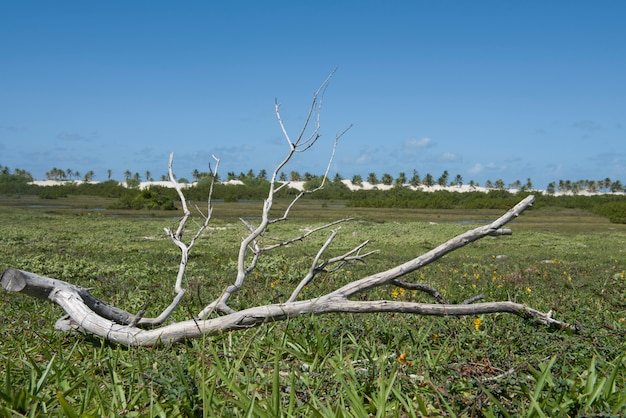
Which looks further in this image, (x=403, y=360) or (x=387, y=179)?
(x=387, y=179)

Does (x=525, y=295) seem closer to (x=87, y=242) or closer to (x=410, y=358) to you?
(x=410, y=358)

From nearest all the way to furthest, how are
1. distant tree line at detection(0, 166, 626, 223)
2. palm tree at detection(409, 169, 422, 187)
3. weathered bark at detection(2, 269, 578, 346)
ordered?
weathered bark at detection(2, 269, 578, 346), distant tree line at detection(0, 166, 626, 223), palm tree at detection(409, 169, 422, 187)

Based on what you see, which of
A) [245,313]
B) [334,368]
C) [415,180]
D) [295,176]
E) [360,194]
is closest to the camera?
[334,368]

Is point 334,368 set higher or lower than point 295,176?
lower

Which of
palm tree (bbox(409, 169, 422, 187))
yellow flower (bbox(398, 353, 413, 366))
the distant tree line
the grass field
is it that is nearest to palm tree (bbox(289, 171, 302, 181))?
the grass field

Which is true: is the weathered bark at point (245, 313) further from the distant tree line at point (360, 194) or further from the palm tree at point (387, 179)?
the palm tree at point (387, 179)

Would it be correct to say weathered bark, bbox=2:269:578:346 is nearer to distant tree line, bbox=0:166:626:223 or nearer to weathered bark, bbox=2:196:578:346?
weathered bark, bbox=2:196:578:346

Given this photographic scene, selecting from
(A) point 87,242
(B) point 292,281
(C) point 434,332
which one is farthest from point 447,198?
(C) point 434,332

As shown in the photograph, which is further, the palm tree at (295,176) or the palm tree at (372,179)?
the palm tree at (372,179)

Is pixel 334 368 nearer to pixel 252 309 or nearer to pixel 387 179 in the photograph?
pixel 252 309

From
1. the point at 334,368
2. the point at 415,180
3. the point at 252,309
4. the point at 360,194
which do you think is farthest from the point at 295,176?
the point at 415,180

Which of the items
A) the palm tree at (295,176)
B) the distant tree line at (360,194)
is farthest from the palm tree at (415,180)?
the palm tree at (295,176)

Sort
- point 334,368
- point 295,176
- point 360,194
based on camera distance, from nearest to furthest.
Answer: point 334,368
point 295,176
point 360,194

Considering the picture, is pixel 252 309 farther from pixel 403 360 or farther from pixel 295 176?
pixel 295 176
